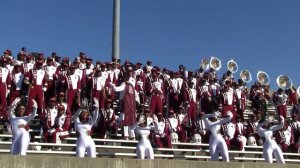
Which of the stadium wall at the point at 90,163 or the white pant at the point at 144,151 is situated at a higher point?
the white pant at the point at 144,151

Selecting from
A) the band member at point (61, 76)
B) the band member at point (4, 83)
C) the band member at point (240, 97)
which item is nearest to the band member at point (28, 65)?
the band member at point (4, 83)

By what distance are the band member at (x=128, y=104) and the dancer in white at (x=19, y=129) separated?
3803mm

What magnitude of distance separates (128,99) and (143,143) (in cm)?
289

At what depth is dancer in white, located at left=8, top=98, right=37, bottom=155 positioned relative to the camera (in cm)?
1131

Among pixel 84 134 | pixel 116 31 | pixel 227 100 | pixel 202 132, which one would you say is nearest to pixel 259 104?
pixel 227 100

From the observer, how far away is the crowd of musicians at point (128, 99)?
14.9m

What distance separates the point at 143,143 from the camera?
13242mm

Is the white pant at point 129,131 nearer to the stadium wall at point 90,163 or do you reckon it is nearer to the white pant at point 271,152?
the white pant at point 271,152

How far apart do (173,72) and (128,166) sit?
9034 mm

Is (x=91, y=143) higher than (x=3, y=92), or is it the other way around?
(x=3, y=92)

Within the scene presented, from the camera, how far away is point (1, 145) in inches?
516

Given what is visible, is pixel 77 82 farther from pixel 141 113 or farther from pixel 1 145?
pixel 1 145

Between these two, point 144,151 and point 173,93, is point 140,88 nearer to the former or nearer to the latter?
point 173,93

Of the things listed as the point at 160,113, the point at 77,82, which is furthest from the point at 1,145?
the point at 160,113
